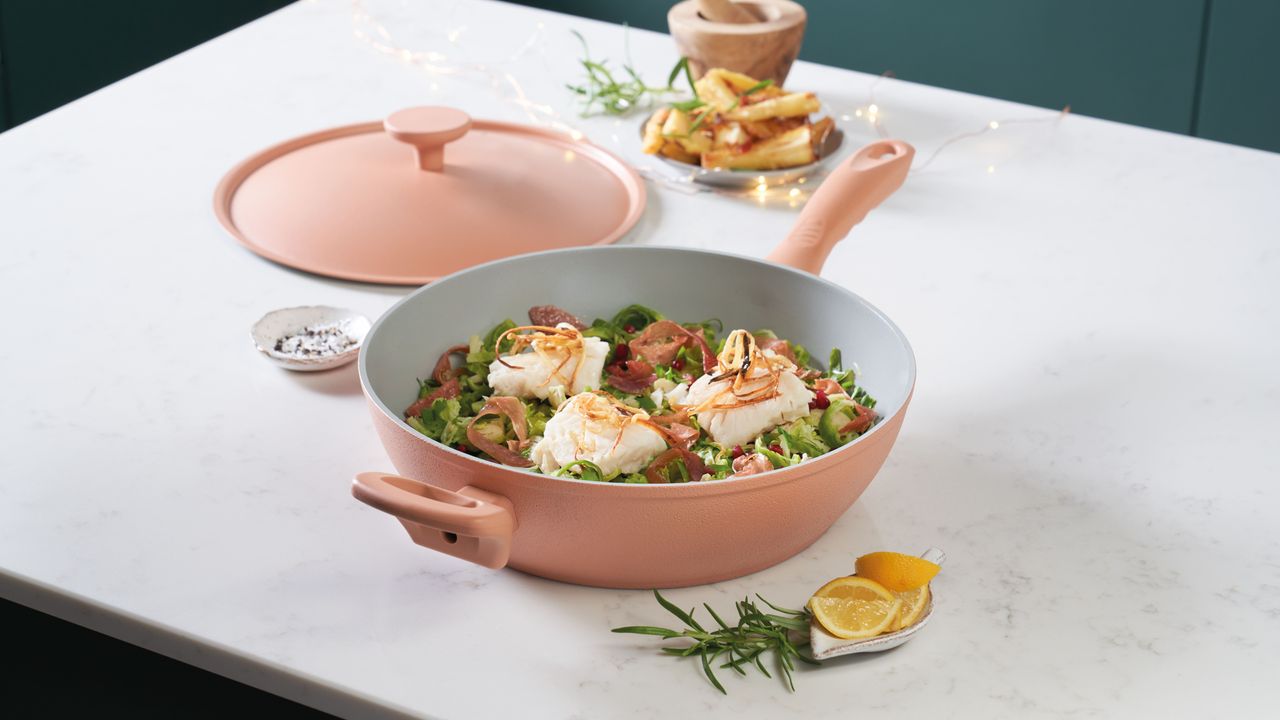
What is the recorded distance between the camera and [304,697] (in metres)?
0.82

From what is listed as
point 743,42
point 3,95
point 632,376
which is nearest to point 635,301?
point 632,376

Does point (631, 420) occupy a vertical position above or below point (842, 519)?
above

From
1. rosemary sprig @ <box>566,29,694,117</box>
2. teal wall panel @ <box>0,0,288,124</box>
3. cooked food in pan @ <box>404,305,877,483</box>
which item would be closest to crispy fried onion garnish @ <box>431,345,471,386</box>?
cooked food in pan @ <box>404,305,877,483</box>

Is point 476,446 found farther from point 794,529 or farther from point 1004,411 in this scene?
point 1004,411

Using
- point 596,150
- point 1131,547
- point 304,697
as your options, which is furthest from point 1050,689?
point 596,150

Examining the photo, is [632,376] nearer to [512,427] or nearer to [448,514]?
[512,427]

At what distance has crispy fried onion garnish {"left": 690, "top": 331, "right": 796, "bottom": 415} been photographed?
3.05 ft

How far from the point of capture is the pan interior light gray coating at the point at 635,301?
3.44 feet

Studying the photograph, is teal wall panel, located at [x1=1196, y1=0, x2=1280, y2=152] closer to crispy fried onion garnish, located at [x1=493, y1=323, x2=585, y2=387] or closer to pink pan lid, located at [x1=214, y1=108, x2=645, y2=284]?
pink pan lid, located at [x1=214, y1=108, x2=645, y2=284]

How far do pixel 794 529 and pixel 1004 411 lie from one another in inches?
14.7

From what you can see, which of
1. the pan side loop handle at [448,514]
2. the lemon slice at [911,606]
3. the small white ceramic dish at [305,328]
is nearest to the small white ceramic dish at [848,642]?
the lemon slice at [911,606]

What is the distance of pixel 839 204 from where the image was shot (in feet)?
4.03

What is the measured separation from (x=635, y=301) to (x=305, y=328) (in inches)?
13.7

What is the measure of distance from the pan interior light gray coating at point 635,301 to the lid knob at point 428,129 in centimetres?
32
